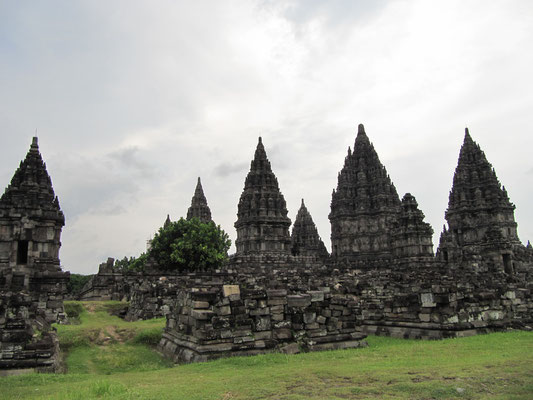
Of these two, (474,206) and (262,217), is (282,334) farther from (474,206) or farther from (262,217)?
(474,206)

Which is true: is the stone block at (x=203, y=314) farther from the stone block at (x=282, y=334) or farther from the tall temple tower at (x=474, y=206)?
the tall temple tower at (x=474, y=206)

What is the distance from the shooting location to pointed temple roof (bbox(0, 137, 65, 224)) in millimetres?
24156

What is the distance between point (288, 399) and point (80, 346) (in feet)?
31.9

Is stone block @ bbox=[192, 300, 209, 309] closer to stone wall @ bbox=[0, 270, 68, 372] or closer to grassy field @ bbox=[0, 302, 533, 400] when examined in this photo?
grassy field @ bbox=[0, 302, 533, 400]

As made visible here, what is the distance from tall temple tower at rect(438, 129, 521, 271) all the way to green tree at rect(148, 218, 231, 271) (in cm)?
2907

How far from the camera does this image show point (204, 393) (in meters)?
7.16

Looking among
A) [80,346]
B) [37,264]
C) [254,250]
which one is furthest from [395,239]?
[80,346]

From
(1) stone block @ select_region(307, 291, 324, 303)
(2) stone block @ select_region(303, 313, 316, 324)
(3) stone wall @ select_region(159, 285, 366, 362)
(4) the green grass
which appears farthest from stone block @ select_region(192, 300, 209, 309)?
(1) stone block @ select_region(307, 291, 324, 303)

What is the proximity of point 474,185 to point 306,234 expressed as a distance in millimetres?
27071

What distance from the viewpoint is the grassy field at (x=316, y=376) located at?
22.9 ft

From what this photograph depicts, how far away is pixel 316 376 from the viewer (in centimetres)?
828

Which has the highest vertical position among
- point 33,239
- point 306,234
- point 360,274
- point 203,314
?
point 306,234

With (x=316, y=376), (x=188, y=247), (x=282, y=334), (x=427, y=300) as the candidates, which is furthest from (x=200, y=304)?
(x=188, y=247)

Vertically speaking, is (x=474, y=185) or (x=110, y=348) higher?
(x=474, y=185)
